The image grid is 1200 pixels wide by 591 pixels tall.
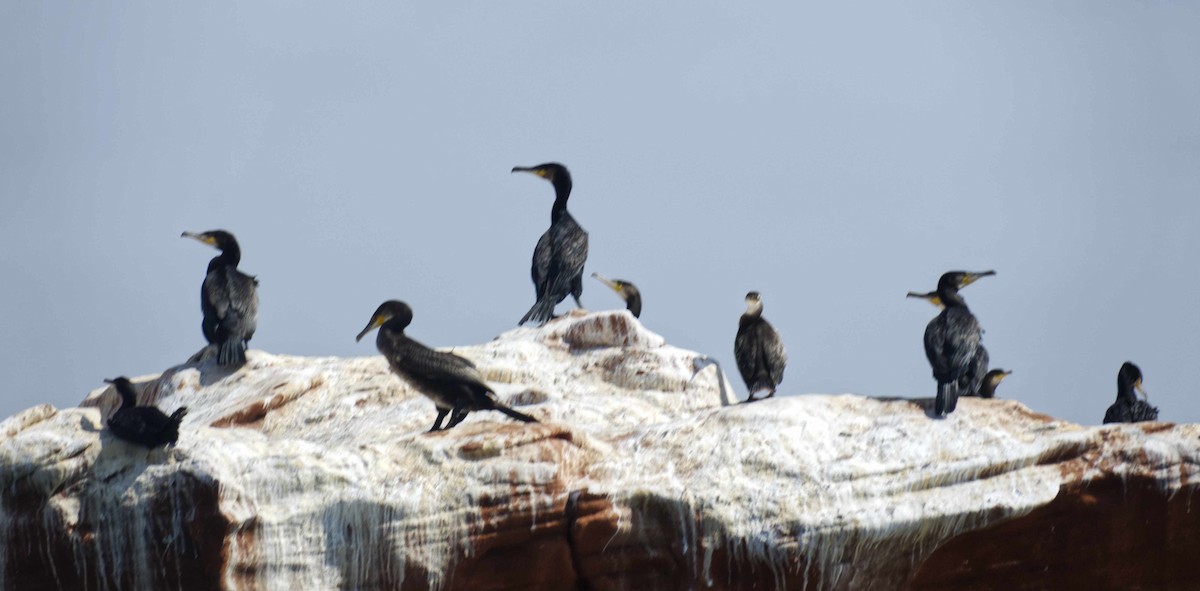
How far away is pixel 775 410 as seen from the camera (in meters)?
13.1

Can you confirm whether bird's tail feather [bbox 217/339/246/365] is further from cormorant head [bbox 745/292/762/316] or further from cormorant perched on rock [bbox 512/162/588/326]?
cormorant head [bbox 745/292/762/316]

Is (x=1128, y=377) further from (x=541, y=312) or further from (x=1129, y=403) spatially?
(x=541, y=312)

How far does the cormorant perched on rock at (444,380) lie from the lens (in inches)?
522

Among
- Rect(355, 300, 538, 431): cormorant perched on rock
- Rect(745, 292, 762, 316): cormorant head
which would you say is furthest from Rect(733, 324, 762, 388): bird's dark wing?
Rect(355, 300, 538, 431): cormorant perched on rock

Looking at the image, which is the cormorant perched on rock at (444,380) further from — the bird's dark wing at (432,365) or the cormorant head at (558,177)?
the cormorant head at (558,177)

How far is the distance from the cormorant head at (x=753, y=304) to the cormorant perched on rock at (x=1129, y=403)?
327 cm

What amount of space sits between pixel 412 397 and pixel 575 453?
2686mm

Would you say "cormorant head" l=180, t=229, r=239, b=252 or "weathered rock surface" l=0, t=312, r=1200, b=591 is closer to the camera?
"weathered rock surface" l=0, t=312, r=1200, b=591

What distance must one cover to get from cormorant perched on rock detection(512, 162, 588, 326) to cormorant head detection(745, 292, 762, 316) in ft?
7.44

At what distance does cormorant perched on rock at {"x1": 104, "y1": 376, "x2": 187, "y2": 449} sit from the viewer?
11.9 meters

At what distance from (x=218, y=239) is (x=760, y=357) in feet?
16.8

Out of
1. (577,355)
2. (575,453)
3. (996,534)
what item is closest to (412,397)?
(577,355)

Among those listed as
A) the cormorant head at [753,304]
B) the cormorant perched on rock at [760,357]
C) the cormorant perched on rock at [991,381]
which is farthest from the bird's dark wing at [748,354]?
the cormorant perched on rock at [991,381]

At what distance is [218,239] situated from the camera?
17.5 m
